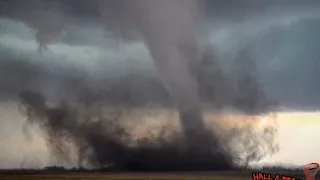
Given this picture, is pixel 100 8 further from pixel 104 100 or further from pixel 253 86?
pixel 253 86

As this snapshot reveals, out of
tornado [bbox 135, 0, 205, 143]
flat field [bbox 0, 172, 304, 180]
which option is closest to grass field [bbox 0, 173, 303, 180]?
flat field [bbox 0, 172, 304, 180]

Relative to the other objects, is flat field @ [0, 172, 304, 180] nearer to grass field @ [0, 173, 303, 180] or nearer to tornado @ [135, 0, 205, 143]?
grass field @ [0, 173, 303, 180]

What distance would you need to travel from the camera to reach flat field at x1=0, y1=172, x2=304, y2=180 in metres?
8.88

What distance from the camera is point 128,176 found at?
8.98 m

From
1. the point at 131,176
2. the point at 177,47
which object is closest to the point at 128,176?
the point at 131,176

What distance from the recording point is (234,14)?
9234 millimetres

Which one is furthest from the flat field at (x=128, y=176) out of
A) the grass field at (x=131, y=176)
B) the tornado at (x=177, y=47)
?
the tornado at (x=177, y=47)

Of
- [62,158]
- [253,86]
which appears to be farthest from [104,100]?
[253,86]

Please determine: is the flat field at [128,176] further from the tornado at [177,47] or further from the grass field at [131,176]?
the tornado at [177,47]

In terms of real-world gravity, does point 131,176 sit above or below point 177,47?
below

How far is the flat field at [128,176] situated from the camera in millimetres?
8883

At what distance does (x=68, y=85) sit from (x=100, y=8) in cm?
154

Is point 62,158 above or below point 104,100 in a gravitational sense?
below

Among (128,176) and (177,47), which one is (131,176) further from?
(177,47)
